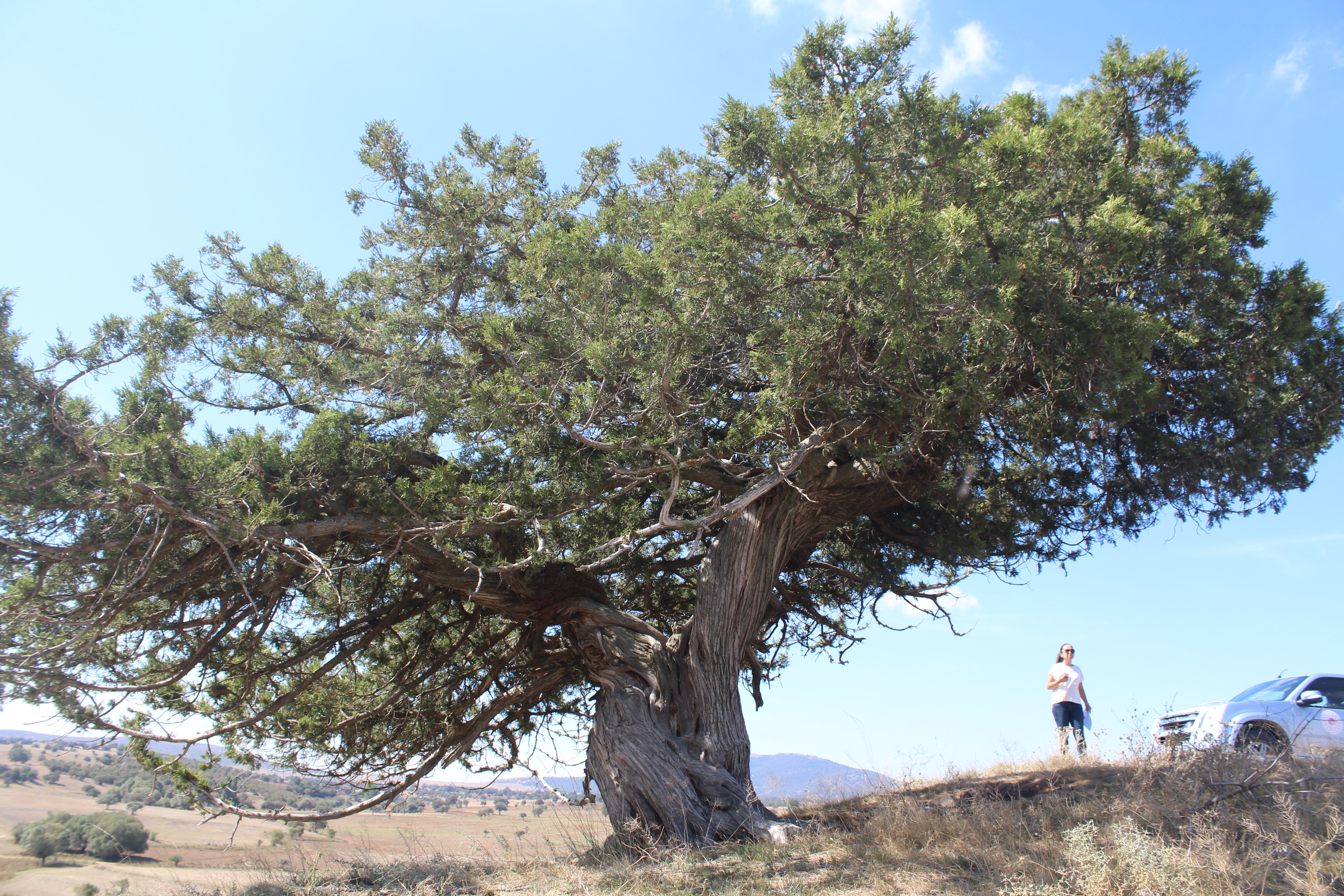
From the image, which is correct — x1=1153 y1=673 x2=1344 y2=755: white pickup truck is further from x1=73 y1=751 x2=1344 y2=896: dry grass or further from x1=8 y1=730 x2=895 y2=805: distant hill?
x1=8 y1=730 x2=895 y2=805: distant hill

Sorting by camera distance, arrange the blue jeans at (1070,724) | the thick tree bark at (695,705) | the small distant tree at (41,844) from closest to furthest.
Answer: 1. the thick tree bark at (695,705)
2. the blue jeans at (1070,724)
3. the small distant tree at (41,844)

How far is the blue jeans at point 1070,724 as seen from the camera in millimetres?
9156

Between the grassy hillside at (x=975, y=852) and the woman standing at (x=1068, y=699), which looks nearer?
the grassy hillside at (x=975, y=852)

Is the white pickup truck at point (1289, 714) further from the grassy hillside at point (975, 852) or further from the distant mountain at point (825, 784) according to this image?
the distant mountain at point (825, 784)

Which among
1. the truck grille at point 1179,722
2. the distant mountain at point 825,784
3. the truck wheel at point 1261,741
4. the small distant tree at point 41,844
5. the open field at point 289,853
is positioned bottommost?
the small distant tree at point 41,844

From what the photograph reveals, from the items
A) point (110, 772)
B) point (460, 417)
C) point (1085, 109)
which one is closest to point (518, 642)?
point (460, 417)

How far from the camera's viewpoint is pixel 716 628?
780cm

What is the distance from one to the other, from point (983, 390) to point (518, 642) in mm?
6231

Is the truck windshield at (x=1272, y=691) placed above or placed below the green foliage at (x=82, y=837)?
above

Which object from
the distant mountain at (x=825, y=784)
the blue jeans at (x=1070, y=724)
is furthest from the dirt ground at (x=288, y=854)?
the blue jeans at (x=1070, y=724)

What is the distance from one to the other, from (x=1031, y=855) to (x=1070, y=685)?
204 inches

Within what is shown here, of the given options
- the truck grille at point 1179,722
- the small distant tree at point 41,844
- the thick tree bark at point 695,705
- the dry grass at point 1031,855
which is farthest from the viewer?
the small distant tree at point 41,844

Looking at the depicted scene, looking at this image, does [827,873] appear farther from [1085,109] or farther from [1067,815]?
[1085,109]

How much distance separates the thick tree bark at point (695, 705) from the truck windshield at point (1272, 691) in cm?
554
